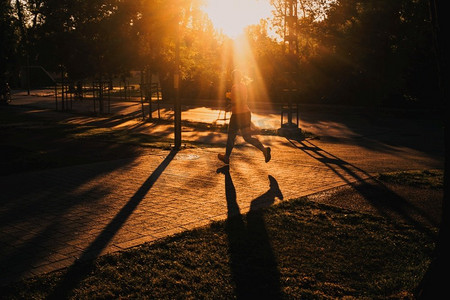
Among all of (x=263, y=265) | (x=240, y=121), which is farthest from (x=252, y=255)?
(x=240, y=121)

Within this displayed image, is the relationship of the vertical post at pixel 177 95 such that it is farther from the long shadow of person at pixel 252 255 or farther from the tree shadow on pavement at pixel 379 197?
the long shadow of person at pixel 252 255

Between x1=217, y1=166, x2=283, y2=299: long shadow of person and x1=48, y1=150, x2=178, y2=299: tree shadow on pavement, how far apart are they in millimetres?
1391

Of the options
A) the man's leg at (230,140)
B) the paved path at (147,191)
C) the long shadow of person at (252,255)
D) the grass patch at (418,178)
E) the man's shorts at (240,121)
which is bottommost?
the long shadow of person at (252,255)

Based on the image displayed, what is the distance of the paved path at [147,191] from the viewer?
578 centimetres

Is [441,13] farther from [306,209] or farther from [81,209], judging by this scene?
[81,209]

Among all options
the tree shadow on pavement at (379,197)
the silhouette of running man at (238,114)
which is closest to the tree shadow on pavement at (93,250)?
the silhouette of running man at (238,114)

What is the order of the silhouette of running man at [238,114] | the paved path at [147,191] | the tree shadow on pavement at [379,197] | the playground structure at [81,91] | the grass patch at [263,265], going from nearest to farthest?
the grass patch at [263,265]
the paved path at [147,191]
the tree shadow on pavement at [379,197]
the silhouette of running man at [238,114]
the playground structure at [81,91]

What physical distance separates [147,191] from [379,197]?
375cm

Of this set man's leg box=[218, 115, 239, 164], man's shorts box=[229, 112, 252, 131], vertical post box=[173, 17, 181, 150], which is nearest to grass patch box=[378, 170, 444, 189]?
man's shorts box=[229, 112, 252, 131]

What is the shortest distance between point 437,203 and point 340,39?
2511 centimetres

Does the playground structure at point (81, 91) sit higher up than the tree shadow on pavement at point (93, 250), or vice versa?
the playground structure at point (81, 91)

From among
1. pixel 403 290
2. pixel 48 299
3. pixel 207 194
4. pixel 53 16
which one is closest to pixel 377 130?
pixel 207 194

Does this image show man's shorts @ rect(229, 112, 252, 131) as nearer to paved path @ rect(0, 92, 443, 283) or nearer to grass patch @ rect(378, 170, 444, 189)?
paved path @ rect(0, 92, 443, 283)

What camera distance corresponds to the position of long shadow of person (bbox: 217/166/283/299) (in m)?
4.52
